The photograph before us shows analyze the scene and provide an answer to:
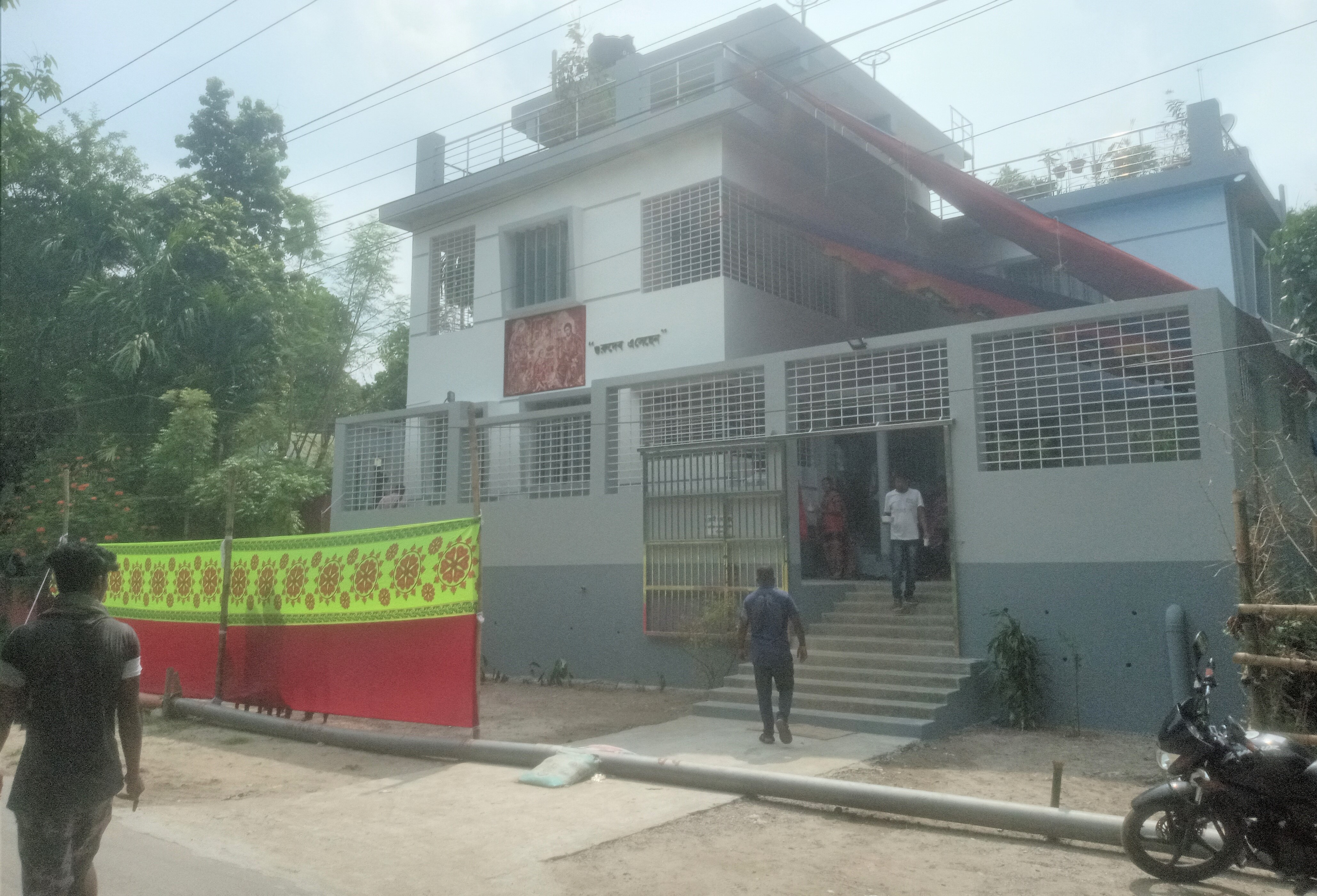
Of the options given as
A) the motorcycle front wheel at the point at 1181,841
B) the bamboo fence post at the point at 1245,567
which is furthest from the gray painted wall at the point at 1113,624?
the motorcycle front wheel at the point at 1181,841

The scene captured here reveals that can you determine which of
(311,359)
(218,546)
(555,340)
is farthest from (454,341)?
(311,359)

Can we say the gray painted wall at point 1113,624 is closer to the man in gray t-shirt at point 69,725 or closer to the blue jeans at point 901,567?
the blue jeans at point 901,567

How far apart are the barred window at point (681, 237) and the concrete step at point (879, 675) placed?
19.8 ft

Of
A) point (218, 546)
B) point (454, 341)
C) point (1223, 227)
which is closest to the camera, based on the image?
point (218, 546)

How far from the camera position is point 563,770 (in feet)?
24.3

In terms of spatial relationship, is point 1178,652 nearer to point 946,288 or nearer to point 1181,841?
point 1181,841

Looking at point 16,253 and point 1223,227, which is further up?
point 16,253

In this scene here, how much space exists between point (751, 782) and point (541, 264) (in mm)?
11159

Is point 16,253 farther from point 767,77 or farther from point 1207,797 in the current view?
point 1207,797

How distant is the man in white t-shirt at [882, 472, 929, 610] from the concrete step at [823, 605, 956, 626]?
0.13 metres

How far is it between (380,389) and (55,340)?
7.92 meters

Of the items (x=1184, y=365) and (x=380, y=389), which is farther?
(x=380, y=389)

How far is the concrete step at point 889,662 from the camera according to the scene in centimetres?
976

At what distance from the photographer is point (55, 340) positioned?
22.0m
